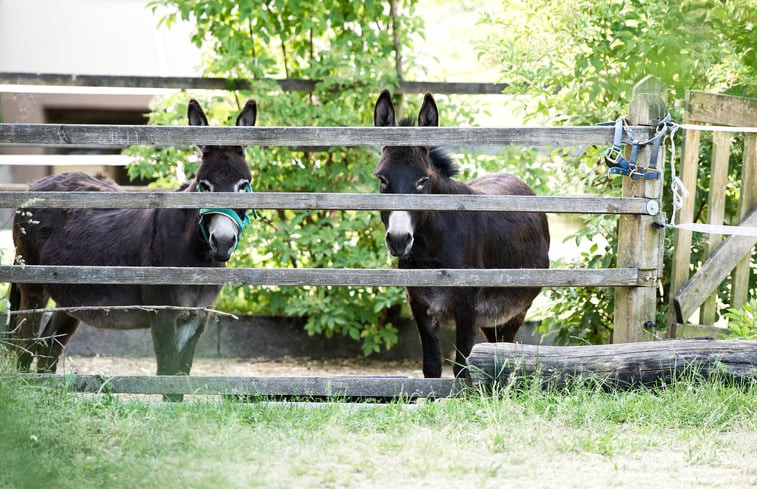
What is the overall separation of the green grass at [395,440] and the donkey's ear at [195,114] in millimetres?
1995

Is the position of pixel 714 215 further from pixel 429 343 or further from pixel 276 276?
pixel 276 276

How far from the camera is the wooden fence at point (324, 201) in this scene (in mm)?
4723

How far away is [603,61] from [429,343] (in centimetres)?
253

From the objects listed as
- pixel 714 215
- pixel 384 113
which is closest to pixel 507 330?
pixel 714 215

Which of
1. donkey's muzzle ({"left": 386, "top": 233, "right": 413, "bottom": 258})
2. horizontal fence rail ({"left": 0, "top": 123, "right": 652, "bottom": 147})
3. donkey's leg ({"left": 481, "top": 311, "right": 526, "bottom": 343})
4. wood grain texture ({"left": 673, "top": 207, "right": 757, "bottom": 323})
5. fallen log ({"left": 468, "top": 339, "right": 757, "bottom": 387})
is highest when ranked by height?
horizontal fence rail ({"left": 0, "top": 123, "right": 652, "bottom": 147})

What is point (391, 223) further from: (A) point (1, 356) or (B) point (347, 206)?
(A) point (1, 356)

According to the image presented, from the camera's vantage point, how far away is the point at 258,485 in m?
3.25

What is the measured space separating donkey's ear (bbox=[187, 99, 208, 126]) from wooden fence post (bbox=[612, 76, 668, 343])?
2.80 metres

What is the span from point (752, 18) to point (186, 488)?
4.79 m

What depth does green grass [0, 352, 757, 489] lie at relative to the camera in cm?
339

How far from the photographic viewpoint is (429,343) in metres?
5.51

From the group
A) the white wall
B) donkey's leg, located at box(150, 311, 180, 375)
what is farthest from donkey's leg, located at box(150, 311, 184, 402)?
the white wall

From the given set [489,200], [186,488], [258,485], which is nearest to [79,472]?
[186,488]

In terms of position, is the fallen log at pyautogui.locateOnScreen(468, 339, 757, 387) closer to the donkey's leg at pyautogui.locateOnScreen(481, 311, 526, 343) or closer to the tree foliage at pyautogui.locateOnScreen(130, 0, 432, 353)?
the donkey's leg at pyautogui.locateOnScreen(481, 311, 526, 343)
